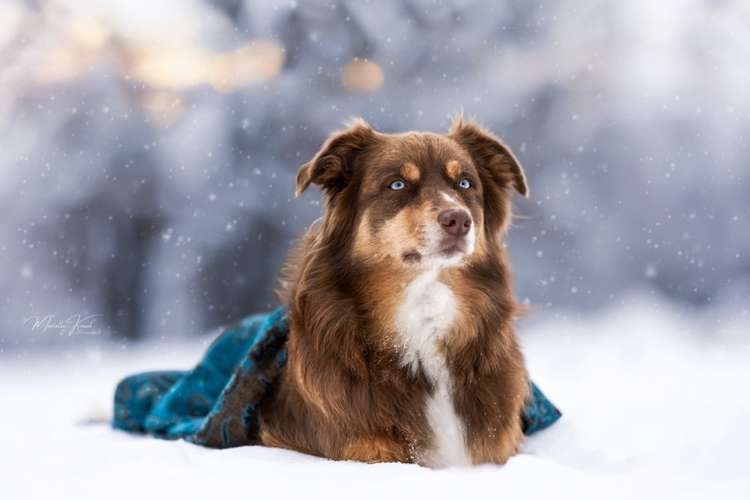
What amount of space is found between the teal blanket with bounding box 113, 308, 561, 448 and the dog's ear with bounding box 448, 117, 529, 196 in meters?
0.92

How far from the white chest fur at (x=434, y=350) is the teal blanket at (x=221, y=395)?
0.71 metres

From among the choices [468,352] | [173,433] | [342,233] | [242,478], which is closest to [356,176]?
[342,233]

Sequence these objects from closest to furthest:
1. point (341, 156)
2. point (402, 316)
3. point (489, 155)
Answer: point (402, 316), point (341, 156), point (489, 155)

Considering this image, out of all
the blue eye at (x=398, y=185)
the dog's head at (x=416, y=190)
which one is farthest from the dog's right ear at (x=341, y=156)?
the blue eye at (x=398, y=185)

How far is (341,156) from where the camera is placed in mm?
3035

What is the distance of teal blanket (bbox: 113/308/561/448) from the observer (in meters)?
3.24

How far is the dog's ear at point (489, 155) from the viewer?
316 centimetres

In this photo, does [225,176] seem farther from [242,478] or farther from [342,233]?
[242,478]

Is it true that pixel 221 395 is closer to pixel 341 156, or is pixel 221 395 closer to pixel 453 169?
pixel 341 156

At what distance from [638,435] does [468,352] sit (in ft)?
3.47

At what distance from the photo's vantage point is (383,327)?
2820 millimetres

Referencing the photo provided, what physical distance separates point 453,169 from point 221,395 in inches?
53.1

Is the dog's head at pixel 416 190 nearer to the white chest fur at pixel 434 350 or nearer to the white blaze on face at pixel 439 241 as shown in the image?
the white blaze on face at pixel 439 241

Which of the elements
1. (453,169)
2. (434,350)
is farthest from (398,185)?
(434,350)
